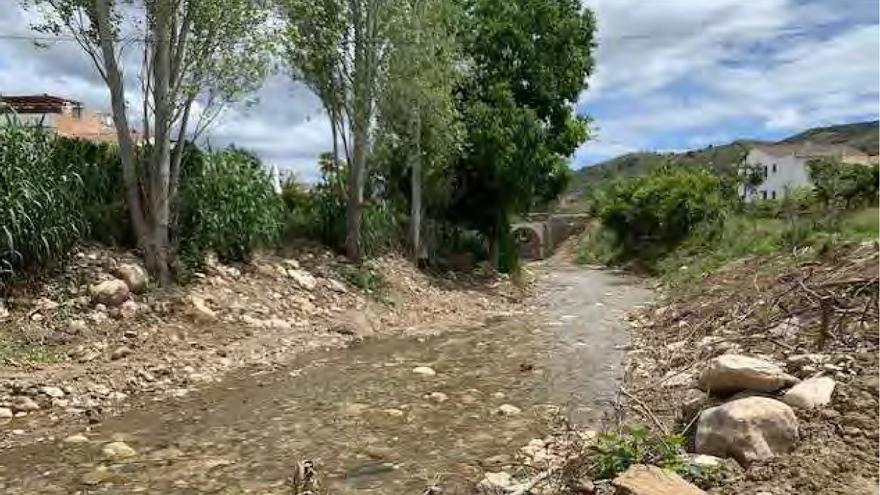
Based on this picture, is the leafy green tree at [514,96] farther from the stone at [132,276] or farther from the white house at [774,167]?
the white house at [774,167]

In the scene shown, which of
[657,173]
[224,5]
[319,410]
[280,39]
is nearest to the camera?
[319,410]

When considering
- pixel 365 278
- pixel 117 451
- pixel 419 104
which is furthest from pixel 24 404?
pixel 419 104

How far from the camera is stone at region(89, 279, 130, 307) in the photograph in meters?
9.08

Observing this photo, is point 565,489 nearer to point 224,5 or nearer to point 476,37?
point 224,5

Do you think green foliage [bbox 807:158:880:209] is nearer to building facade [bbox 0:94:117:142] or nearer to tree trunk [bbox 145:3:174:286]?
tree trunk [bbox 145:3:174:286]

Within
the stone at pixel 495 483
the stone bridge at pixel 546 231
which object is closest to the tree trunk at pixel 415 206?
the stone at pixel 495 483

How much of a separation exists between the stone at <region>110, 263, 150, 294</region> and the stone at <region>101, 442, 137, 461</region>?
13.7 feet

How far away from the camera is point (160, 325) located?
9.27 metres

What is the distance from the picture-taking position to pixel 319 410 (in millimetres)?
7027

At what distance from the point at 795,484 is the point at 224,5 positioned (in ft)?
31.0

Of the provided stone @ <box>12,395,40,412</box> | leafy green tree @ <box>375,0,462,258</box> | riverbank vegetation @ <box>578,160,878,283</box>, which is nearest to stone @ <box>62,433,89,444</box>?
stone @ <box>12,395,40,412</box>

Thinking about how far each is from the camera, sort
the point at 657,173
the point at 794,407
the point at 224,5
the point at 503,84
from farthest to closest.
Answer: the point at 657,173
the point at 503,84
the point at 224,5
the point at 794,407

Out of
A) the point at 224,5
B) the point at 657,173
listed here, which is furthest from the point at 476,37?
the point at 657,173

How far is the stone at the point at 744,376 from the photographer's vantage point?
5.26 meters
